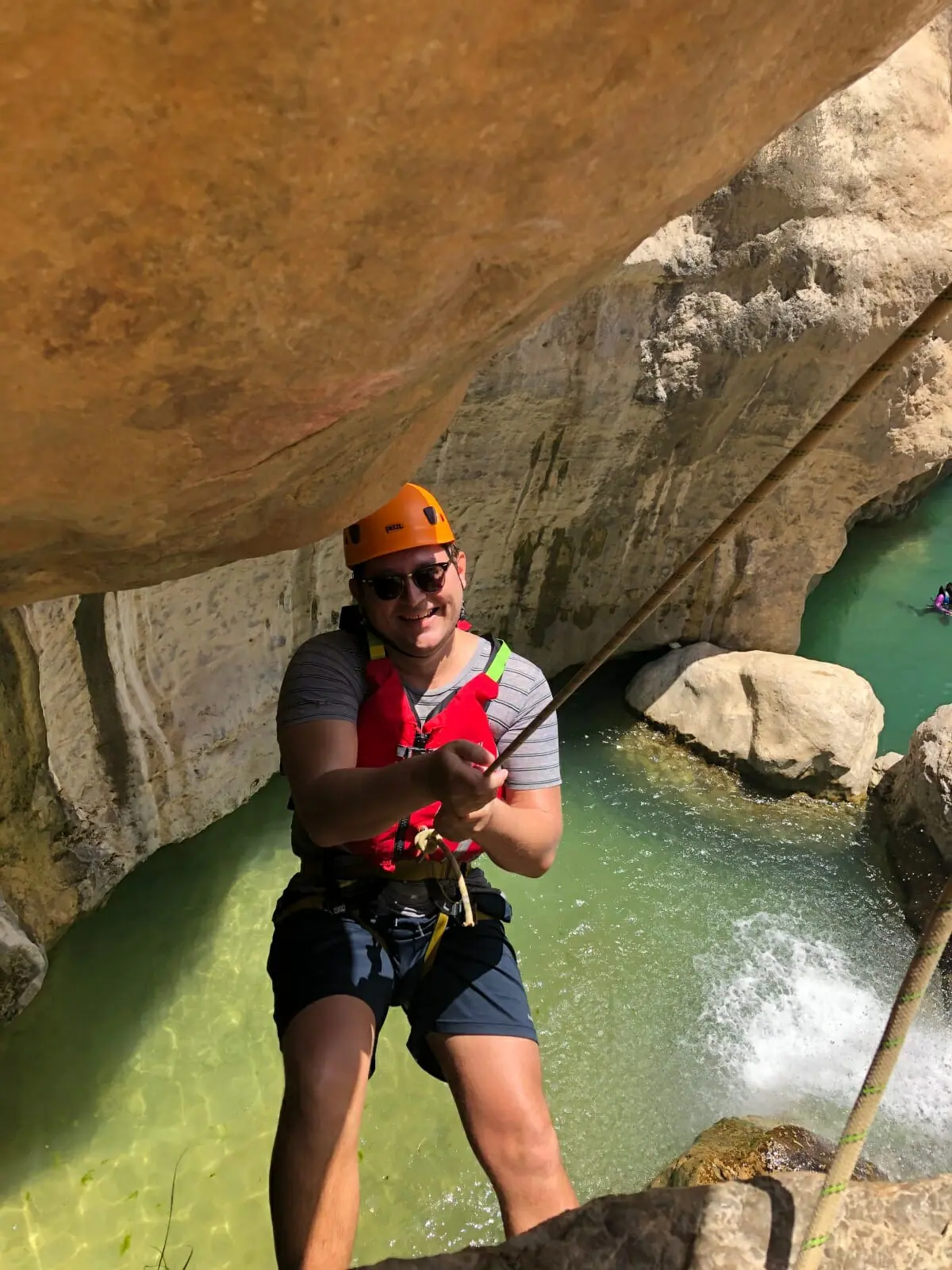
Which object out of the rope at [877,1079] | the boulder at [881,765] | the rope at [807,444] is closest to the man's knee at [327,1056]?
the rope at [807,444]

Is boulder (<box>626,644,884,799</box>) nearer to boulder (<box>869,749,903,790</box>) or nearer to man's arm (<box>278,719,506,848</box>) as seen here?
boulder (<box>869,749,903,790</box>)

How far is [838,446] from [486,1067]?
493 centimetres

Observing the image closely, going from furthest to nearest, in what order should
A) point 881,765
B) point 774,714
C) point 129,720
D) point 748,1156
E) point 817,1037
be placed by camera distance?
1. point 881,765
2. point 774,714
3. point 817,1037
4. point 129,720
5. point 748,1156

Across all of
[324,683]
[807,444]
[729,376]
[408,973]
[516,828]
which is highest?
[729,376]

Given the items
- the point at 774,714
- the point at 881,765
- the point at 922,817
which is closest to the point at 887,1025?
the point at 922,817

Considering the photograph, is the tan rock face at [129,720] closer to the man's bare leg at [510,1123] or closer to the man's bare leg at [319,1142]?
the man's bare leg at [319,1142]

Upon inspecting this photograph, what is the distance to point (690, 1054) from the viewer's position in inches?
159

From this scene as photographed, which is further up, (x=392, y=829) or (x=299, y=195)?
(x=299, y=195)

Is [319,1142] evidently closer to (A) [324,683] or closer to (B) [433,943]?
(B) [433,943]

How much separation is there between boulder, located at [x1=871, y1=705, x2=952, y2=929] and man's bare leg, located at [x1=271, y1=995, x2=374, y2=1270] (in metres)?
4.19

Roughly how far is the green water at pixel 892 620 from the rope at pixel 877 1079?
235 inches

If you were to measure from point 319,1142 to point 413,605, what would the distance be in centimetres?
127

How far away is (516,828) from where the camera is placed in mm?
1926

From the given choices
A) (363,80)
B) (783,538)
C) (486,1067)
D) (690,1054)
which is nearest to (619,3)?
(363,80)
